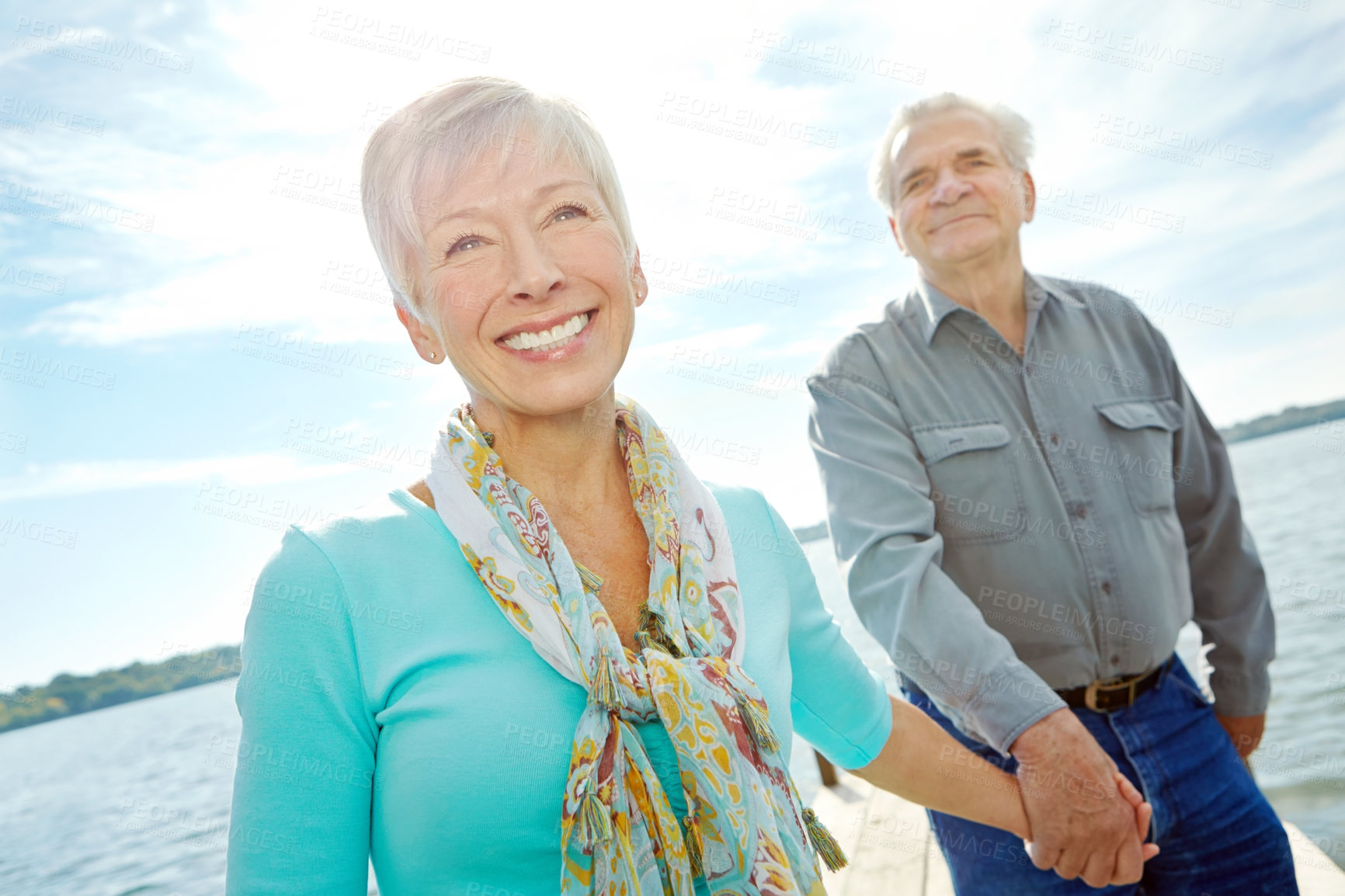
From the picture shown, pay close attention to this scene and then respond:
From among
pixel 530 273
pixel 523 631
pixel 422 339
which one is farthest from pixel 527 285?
pixel 523 631

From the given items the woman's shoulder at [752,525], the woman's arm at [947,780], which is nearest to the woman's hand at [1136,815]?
the woman's arm at [947,780]

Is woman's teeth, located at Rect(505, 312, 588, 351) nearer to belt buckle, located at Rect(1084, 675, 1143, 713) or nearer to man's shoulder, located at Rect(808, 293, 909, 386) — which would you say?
man's shoulder, located at Rect(808, 293, 909, 386)

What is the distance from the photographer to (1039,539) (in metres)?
2.12

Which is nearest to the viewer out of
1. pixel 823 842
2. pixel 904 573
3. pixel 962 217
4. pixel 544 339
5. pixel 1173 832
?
pixel 544 339

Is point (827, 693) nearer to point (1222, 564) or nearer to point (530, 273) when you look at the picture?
point (530, 273)

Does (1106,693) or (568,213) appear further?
(1106,693)

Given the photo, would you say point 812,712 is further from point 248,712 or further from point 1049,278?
point 1049,278

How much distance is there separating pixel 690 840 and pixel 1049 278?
2.00m

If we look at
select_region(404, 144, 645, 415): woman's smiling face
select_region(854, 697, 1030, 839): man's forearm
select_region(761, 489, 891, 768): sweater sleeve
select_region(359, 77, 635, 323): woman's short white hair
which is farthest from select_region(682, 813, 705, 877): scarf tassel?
select_region(359, 77, 635, 323): woman's short white hair

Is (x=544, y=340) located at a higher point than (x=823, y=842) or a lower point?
higher

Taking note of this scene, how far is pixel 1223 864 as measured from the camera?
78.8 inches

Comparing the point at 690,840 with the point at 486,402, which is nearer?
the point at 690,840

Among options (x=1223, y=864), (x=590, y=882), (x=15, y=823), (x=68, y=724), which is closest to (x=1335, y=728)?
(x=1223, y=864)

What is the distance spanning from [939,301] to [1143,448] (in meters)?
0.64
